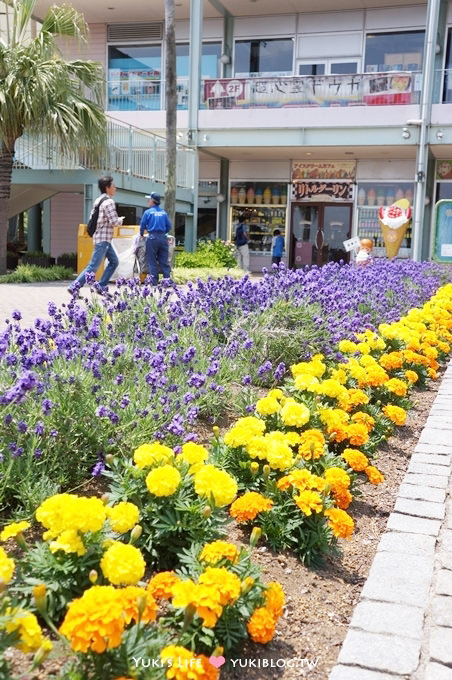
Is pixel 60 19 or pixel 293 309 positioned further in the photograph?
pixel 60 19

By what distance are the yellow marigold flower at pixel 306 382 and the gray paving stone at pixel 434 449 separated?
2.66 feet

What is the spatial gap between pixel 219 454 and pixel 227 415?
3.95 feet

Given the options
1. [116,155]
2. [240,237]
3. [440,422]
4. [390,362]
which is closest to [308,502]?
[440,422]

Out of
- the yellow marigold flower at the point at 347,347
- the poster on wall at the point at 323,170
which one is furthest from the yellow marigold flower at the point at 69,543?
the poster on wall at the point at 323,170

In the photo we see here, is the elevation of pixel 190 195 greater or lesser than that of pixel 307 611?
greater

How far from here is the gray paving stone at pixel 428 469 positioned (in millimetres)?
3822

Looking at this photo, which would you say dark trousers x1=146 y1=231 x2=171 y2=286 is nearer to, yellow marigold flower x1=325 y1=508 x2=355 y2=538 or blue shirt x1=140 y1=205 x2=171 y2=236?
blue shirt x1=140 y1=205 x2=171 y2=236

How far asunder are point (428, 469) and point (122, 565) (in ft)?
8.09

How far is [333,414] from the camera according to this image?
3635mm

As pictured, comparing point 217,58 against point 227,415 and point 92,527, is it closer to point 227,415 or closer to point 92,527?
point 227,415

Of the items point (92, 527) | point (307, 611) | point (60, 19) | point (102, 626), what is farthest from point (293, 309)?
point (60, 19)

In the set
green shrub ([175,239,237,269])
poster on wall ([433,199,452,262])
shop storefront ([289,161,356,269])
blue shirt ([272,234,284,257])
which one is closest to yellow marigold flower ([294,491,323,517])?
poster on wall ([433,199,452,262])

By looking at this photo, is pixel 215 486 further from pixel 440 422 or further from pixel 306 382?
pixel 440 422

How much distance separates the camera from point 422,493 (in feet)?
11.5
